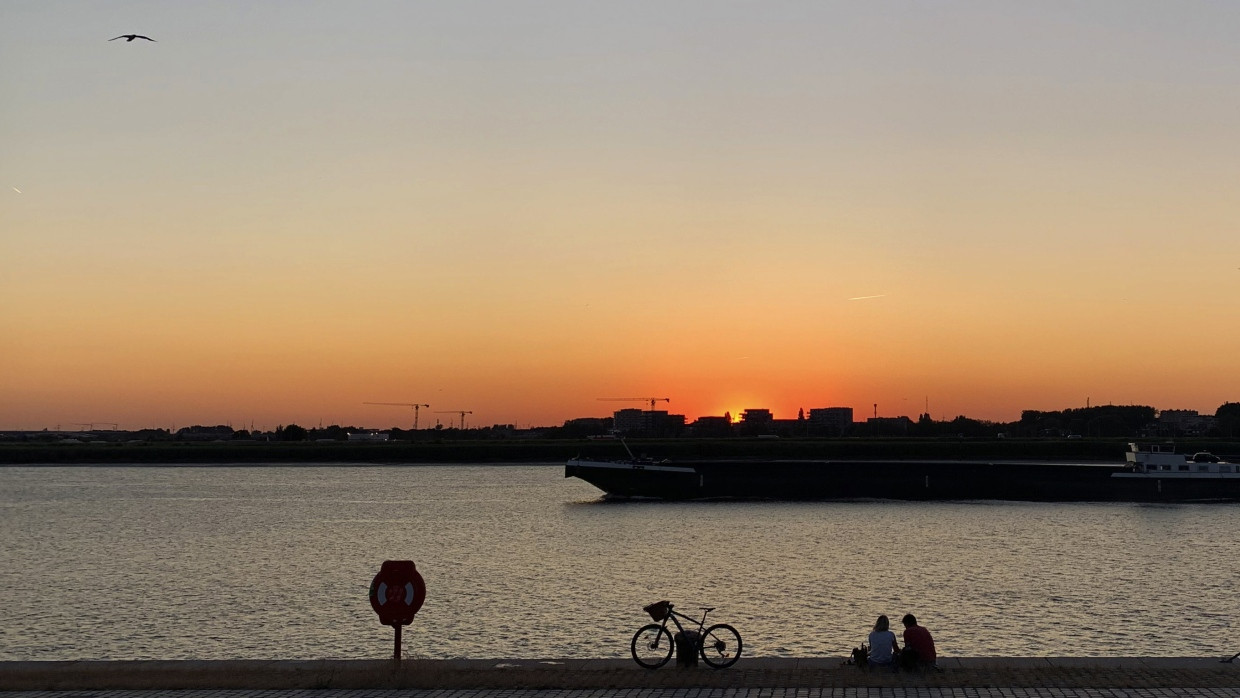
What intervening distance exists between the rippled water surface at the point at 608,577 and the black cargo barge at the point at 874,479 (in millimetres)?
6175

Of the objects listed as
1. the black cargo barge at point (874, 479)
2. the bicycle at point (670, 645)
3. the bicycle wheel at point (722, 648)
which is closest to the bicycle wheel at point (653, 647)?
the bicycle at point (670, 645)

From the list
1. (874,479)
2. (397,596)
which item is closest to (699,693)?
(397,596)

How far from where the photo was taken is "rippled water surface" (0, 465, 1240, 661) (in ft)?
114

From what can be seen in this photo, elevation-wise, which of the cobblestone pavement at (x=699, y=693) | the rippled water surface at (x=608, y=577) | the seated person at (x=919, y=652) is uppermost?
the seated person at (x=919, y=652)

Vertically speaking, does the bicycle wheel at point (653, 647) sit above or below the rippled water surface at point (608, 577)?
above

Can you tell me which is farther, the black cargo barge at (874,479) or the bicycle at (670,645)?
the black cargo barge at (874,479)

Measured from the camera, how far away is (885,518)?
285ft

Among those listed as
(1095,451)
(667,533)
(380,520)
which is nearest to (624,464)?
(380,520)

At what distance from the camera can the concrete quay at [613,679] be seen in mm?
19281

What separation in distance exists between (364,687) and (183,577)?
3590cm

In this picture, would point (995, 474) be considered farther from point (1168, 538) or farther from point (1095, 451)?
point (1095, 451)

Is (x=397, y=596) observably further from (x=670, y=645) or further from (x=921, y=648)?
(x=921, y=648)

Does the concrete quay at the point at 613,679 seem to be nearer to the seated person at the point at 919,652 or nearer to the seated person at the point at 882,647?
the seated person at the point at 919,652

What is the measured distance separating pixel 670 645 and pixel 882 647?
3.91 meters
